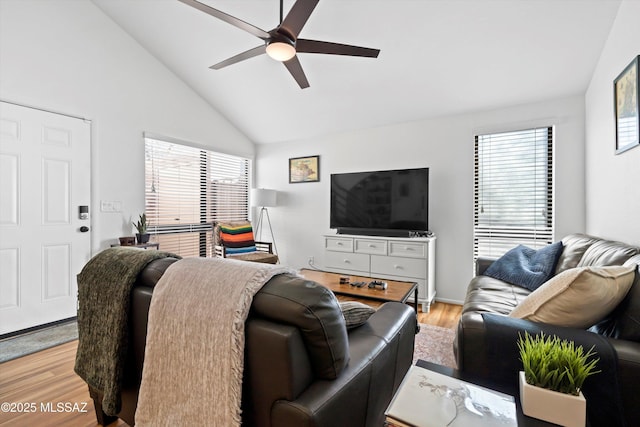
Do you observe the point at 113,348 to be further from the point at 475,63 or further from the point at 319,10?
the point at 475,63

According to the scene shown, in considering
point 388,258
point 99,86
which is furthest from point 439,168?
point 99,86

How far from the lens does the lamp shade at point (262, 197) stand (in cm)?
453

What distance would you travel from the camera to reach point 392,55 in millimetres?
2980

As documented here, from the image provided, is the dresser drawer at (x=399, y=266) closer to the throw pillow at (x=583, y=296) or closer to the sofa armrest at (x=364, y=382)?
the sofa armrest at (x=364, y=382)

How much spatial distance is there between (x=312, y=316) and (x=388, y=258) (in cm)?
286

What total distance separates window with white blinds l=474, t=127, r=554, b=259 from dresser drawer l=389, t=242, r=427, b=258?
69cm

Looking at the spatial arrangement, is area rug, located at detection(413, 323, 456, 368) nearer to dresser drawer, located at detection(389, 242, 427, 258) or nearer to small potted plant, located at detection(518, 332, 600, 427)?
dresser drawer, located at detection(389, 242, 427, 258)

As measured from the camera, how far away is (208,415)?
88 centimetres

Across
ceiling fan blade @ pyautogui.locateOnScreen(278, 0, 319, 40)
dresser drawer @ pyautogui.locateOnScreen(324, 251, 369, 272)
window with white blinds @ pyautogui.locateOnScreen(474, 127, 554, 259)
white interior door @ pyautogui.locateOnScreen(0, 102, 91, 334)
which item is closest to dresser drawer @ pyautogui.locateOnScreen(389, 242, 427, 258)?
dresser drawer @ pyautogui.locateOnScreen(324, 251, 369, 272)

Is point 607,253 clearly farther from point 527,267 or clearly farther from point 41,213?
point 41,213

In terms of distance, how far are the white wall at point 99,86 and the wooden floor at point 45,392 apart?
127 cm

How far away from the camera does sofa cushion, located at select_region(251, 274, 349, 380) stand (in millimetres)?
840

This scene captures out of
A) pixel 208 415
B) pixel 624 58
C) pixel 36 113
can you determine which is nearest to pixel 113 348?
pixel 208 415

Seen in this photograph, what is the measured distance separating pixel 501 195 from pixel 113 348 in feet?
12.1
